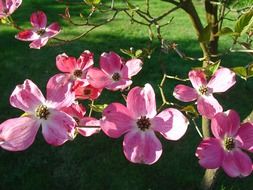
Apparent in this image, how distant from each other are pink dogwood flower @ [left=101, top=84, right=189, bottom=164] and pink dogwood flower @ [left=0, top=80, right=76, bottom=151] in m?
0.09

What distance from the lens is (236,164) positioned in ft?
3.02

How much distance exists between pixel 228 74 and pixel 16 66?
3.74m

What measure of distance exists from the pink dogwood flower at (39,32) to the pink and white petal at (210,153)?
55cm

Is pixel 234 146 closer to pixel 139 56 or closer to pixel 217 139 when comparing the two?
pixel 217 139

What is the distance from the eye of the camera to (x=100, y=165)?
3.15 metres

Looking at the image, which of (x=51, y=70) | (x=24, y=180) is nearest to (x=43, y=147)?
(x=24, y=180)

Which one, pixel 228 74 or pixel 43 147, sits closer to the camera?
pixel 228 74

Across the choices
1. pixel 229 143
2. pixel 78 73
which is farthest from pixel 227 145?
pixel 78 73

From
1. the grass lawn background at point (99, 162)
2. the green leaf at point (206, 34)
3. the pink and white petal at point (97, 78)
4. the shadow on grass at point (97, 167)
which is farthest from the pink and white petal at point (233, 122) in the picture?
the shadow on grass at point (97, 167)

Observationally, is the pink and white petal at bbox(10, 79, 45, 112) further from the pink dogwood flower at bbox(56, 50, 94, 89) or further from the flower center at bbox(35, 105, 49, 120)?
the pink dogwood flower at bbox(56, 50, 94, 89)

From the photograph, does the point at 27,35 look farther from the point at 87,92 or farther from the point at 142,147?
the point at 142,147

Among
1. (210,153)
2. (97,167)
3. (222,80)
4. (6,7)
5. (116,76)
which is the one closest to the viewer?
(210,153)

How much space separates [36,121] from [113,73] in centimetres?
27

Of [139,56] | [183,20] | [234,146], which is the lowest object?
[183,20]
